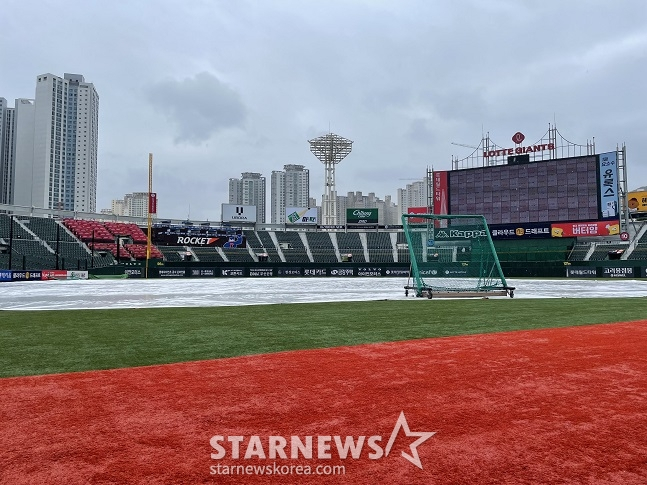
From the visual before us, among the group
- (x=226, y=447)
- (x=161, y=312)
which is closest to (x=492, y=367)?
(x=226, y=447)

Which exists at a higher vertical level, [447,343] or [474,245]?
[474,245]

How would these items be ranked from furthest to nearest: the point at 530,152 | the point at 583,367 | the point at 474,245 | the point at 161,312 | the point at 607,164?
the point at 530,152 → the point at 607,164 → the point at 474,245 → the point at 161,312 → the point at 583,367

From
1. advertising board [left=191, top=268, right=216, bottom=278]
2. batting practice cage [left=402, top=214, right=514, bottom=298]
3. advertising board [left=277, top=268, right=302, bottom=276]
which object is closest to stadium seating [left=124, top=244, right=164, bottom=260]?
advertising board [left=191, top=268, right=216, bottom=278]

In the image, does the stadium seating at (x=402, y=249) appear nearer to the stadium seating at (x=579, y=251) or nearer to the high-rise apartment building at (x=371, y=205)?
the stadium seating at (x=579, y=251)

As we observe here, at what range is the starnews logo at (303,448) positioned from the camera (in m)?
3.03

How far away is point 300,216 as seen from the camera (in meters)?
78.3

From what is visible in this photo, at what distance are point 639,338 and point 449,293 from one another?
11.4 m

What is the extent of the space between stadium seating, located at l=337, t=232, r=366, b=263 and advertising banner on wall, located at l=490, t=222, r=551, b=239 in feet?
69.6

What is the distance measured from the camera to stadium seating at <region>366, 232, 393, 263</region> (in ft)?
224

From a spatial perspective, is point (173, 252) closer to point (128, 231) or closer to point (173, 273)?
point (128, 231)

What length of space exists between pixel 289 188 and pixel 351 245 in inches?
3492

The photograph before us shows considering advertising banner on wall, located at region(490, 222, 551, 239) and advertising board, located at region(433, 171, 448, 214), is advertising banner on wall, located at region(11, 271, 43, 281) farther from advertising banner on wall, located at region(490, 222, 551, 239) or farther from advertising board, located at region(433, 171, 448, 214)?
advertising banner on wall, located at region(490, 222, 551, 239)

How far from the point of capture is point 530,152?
55.2 metres

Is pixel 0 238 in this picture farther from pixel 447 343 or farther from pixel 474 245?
pixel 447 343
